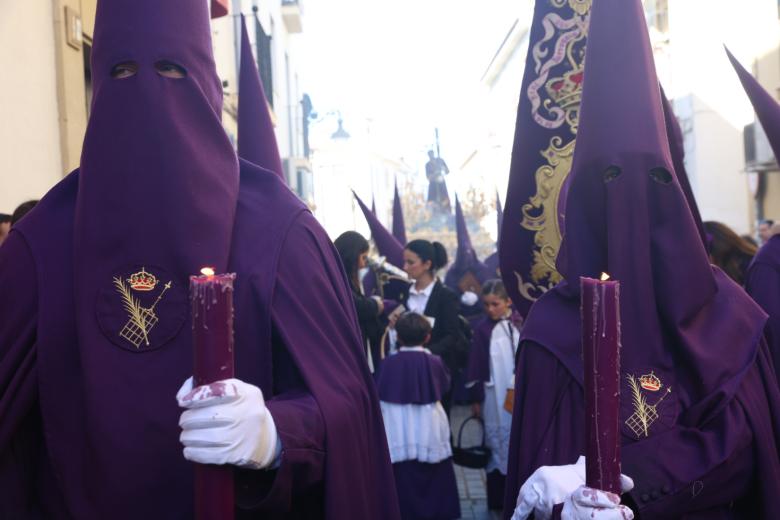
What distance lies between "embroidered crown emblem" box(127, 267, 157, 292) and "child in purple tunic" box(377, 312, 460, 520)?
391cm

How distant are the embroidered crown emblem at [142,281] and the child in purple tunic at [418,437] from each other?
3.91 metres

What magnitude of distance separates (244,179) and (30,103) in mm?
4169

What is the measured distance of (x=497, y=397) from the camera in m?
6.32

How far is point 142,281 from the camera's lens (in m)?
2.27

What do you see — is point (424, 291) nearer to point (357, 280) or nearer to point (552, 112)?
point (357, 280)

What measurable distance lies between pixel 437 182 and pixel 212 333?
23989 mm

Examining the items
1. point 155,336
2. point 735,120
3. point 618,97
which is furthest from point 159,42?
point 735,120

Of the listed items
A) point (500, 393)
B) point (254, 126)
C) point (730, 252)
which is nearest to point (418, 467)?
point (500, 393)

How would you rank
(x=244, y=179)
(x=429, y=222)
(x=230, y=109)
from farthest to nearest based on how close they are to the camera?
(x=429, y=222)
(x=230, y=109)
(x=244, y=179)

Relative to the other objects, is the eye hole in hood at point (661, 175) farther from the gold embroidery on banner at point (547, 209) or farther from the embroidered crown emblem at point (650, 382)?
the gold embroidery on banner at point (547, 209)

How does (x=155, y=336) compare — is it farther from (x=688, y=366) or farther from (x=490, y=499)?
(x=490, y=499)

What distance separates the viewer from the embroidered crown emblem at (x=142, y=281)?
2266mm

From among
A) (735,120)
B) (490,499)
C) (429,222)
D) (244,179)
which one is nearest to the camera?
(244,179)

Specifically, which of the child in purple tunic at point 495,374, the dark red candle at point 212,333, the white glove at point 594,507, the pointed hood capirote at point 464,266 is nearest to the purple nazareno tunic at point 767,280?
the child in purple tunic at point 495,374
